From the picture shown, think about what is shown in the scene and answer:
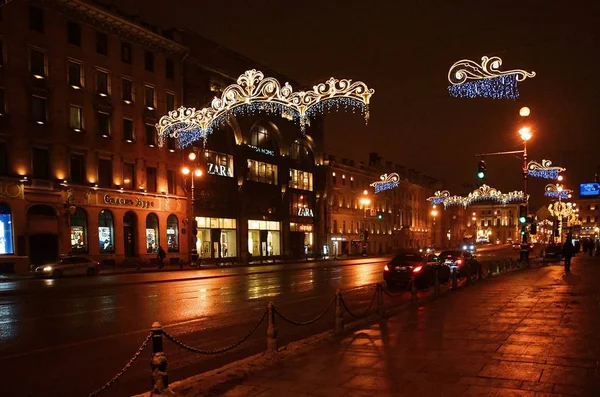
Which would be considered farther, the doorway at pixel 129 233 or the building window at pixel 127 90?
the building window at pixel 127 90

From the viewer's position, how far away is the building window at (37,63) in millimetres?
35991

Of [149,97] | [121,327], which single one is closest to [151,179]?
[149,97]

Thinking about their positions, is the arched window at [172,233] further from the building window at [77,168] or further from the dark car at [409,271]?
the dark car at [409,271]

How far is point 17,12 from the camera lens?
34.9m

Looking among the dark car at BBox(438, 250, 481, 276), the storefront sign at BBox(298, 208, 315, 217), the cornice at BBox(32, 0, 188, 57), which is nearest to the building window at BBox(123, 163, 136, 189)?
the cornice at BBox(32, 0, 188, 57)

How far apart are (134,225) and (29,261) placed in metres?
9.29

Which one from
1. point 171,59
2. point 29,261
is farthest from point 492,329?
point 171,59

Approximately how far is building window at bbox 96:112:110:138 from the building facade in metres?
0.17

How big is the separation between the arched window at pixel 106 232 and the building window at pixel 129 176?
2969 millimetres

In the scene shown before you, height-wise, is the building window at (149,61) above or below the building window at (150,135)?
above

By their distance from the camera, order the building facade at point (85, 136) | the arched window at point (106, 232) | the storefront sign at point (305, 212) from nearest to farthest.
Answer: the building facade at point (85, 136)
the arched window at point (106, 232)
the storefront sign at point (305, 212)

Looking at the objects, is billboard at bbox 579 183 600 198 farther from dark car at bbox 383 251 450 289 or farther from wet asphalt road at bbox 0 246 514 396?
wet asphalt road at bbox 0 246 514 396

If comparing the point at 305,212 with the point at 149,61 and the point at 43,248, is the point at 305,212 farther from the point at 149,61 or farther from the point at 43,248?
the point at 43,248

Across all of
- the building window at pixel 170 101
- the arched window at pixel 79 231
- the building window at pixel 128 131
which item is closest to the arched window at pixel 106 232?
the arched window at pixel 79 231
